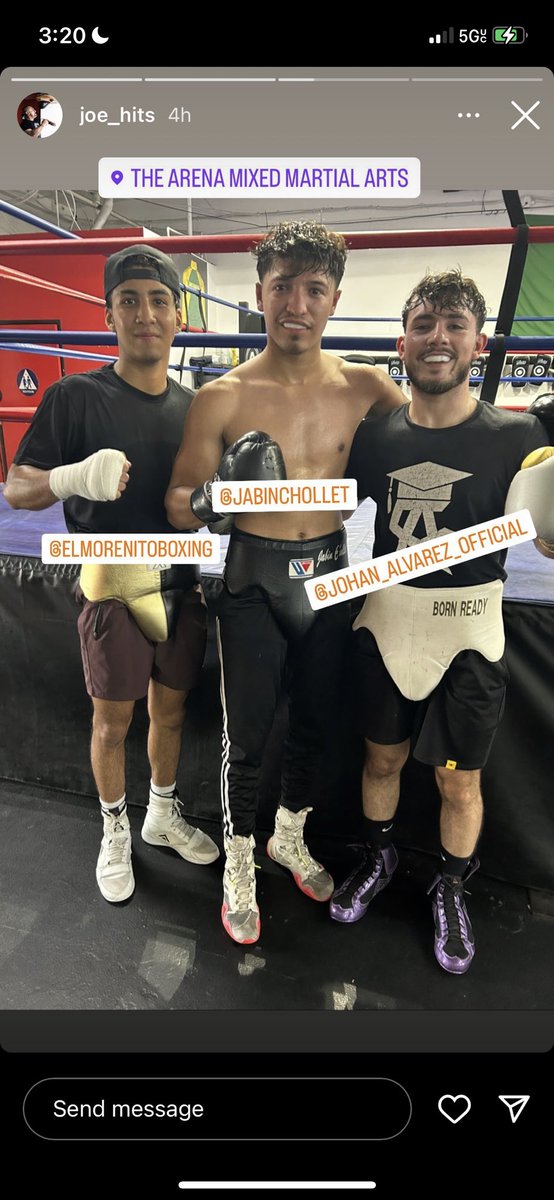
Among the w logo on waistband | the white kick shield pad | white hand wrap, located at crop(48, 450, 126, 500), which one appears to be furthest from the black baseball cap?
the white kick shield pad

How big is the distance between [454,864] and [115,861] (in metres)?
0.80

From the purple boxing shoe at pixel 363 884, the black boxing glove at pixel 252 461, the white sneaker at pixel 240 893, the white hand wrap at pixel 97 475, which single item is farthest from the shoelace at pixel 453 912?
the white hand wrap at pixel 97 475

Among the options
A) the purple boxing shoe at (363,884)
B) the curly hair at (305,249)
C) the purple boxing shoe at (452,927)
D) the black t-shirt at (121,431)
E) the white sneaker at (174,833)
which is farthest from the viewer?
the white sneaker at (174,833)

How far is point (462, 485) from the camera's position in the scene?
0.93 meters

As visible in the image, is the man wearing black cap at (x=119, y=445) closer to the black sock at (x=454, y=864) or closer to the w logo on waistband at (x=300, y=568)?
the w logo on waistband at (x=300, y=568)

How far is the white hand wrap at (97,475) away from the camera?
936mm

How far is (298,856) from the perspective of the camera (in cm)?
135

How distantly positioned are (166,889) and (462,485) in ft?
3.78

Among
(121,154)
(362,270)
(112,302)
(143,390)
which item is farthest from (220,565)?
(121,154)

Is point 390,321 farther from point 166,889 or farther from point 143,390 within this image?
point 166,889

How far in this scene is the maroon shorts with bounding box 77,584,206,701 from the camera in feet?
3.81
